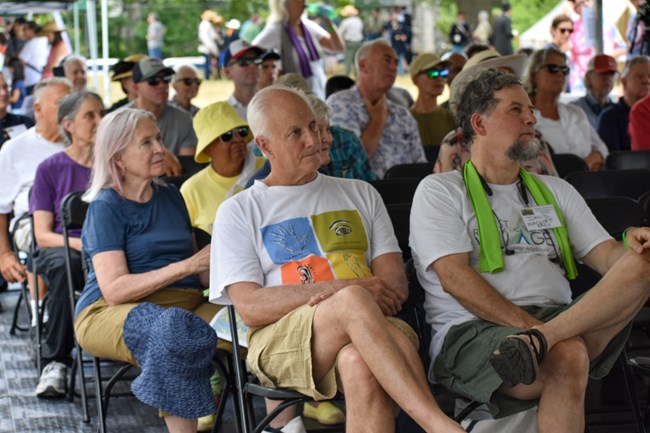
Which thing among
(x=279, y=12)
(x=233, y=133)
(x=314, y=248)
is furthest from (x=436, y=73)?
(x=314, y=248)

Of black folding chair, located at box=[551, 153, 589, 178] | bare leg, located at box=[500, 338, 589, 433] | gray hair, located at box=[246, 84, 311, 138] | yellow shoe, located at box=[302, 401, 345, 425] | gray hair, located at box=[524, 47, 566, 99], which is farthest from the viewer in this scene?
gray hair, located at box=[524, 47, 566, 99]

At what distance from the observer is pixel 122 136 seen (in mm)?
4641

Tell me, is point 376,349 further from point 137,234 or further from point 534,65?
point 534,65

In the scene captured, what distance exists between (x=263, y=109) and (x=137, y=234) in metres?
0.75

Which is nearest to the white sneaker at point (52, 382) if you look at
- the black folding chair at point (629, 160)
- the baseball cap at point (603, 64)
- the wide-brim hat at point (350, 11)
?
the black folding chair at point (629, 160)

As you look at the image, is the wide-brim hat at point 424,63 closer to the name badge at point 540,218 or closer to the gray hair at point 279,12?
the gray hair at point 279,12

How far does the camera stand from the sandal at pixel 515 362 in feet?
11.4

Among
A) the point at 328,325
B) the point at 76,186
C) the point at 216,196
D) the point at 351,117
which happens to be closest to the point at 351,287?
the point at 328,325

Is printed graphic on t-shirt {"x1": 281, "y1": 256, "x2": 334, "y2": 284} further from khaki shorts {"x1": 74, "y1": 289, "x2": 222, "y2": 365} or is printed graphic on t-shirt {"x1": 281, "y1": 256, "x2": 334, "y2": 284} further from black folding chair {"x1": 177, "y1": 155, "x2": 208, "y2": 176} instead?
black folding chair {"x1": 177, "y1": 155, "x2": 208, "y2": 176}

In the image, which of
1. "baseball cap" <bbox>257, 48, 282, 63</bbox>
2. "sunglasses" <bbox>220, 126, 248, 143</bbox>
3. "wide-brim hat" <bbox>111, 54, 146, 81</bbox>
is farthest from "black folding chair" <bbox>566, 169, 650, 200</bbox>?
"wide-brim hat" <bbox>111, 54, 146, 81</bbox>

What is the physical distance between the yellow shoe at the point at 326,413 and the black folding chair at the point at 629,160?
2.47 m

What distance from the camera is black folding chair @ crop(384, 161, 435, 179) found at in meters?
5.91

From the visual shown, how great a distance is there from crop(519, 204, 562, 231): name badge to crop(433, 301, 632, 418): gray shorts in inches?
12.0

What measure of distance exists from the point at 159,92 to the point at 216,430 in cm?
377
